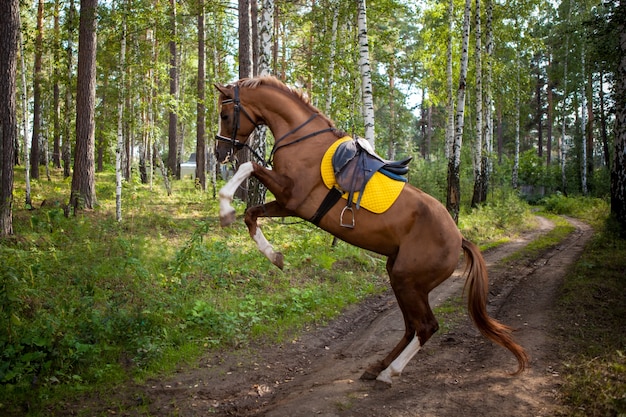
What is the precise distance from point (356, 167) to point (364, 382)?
2.63 metres

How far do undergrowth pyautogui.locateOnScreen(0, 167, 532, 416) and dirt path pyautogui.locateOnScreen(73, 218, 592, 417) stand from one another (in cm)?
50

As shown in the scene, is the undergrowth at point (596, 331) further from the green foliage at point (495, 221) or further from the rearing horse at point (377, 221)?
the green foliage at point (495, 221)

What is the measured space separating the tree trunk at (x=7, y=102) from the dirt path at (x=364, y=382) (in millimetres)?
5933

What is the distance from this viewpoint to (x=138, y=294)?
7230 millimetres

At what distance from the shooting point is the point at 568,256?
13.6 metres

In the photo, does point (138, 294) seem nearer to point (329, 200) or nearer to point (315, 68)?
point (329, 200)

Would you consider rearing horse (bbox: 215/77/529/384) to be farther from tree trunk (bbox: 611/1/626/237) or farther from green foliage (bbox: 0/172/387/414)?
tree trunk (bbox: 611/1/626/237)

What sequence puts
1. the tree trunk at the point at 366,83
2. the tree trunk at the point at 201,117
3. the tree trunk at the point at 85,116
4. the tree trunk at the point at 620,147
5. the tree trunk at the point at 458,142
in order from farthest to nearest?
the tree trunk at the point at 201,117, the tree trunk at the point at 458,142, the tree trunk at the point at 85,116, the tree trunk at the point at 620,147, the tree trunk at the point at 366,83

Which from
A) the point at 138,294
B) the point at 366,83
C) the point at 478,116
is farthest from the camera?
the point at 478,116

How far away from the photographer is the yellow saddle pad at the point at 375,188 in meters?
5.38

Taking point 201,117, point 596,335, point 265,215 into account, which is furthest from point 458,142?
point 265,215

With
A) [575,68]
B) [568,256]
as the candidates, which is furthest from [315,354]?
[575,68]

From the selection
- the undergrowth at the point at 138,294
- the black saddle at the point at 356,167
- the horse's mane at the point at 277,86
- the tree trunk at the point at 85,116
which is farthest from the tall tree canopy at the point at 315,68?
the black saddle at the point at 356,167

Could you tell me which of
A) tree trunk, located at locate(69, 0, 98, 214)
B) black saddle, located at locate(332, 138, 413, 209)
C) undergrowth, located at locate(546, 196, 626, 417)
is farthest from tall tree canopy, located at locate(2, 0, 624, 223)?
black saddle, located at locate(332, 138, 413, 209)
